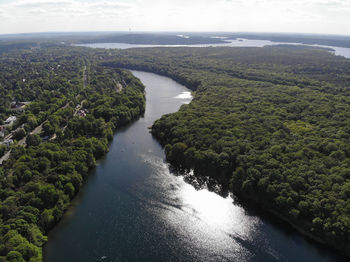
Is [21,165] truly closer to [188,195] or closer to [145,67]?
[188,195]

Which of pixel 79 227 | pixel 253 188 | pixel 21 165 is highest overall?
pixel 21 165

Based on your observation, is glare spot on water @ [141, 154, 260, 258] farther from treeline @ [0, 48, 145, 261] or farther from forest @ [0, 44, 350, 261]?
treeline @ [0, 48, 145, 261]

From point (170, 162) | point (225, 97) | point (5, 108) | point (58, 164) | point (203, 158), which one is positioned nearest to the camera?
point (58, 164)

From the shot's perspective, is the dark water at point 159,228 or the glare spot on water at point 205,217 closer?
the dark water at point 159,228

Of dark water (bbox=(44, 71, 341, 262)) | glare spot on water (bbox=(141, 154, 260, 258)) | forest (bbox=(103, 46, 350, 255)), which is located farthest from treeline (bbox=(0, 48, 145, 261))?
forest (bbox=(103, 46, 350, 255))

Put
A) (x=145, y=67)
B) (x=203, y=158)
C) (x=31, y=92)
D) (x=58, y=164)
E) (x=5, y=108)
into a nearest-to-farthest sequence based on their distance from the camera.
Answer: (x=58, y=164) < (x=203, y=158) < (x=5, y=108) < (x=31, y=92) < (x=145, y=67)

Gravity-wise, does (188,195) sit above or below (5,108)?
below

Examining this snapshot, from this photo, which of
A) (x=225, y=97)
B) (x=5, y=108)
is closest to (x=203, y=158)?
(x=225, y=97)

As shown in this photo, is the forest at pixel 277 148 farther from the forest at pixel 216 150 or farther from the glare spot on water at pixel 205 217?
the glare spot on water at pixel 205 217

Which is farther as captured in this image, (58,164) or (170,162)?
(170,162)

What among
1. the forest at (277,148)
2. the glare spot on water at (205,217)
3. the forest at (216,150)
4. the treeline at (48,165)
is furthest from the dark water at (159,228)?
the forest at (277,148)
